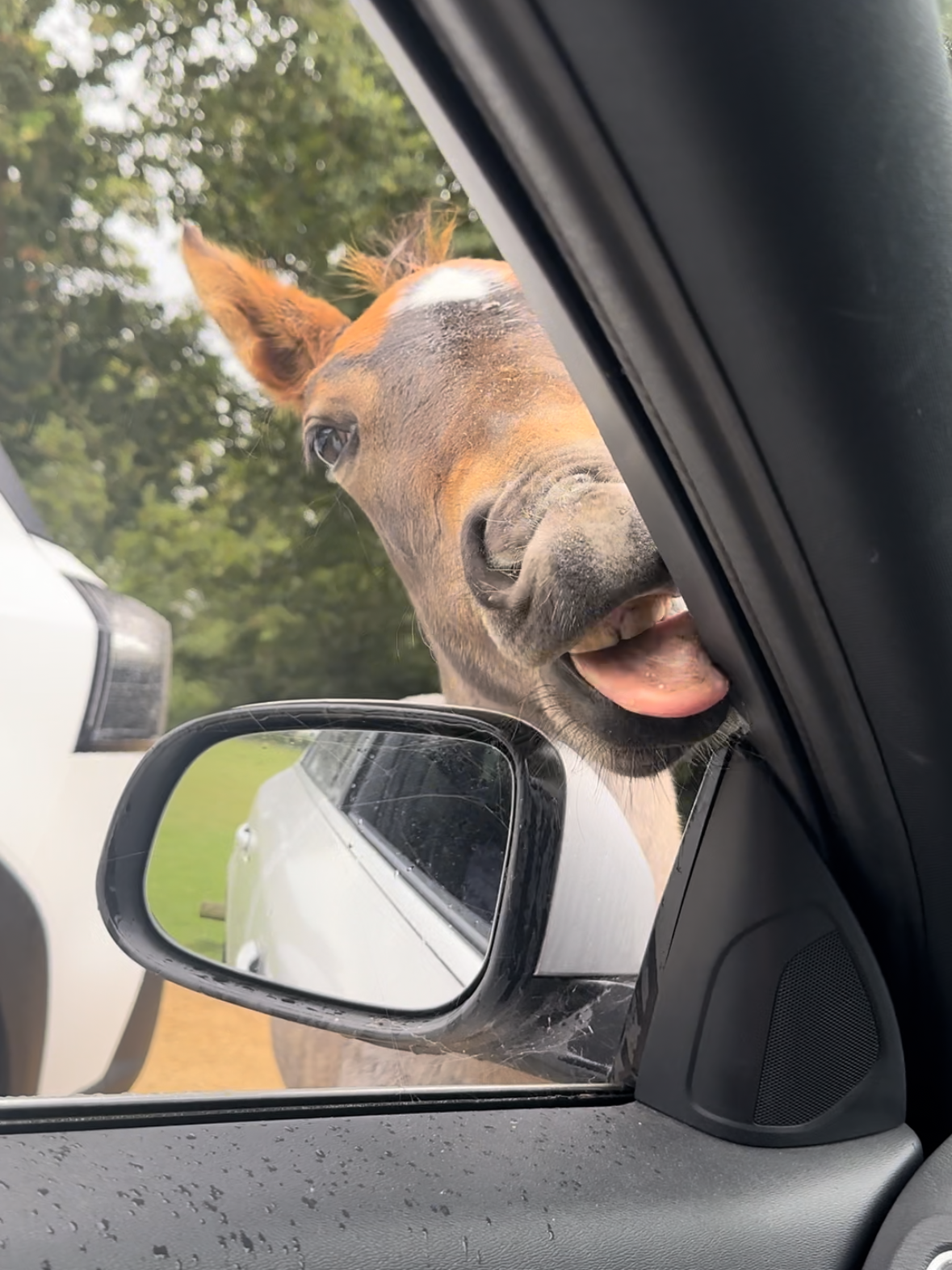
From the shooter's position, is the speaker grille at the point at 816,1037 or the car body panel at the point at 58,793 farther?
the car body panel at the point at 58,793

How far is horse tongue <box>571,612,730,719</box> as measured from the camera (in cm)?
103

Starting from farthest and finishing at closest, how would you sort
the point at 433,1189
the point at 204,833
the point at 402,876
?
the point at 402,876, the point at 204,833, the point at 433,1189

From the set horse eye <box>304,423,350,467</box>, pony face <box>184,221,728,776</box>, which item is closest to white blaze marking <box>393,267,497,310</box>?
pony face <box>184,221,728,776</box>

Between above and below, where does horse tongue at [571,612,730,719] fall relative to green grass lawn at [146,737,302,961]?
below

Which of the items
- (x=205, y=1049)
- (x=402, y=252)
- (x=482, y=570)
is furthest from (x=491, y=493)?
(x=205, y=1049)

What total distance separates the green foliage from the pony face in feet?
0.41

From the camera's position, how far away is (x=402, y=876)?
4.32 feet

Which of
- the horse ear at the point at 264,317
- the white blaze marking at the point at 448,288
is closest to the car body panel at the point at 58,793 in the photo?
the horse ear at the point at 264,317

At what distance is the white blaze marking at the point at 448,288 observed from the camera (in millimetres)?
1473

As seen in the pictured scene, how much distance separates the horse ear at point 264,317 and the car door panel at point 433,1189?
95 centimetres

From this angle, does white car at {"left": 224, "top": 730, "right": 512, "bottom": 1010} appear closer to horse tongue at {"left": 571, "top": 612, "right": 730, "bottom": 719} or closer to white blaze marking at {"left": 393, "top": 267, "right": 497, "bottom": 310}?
horse tongue at {"left": 571, "top": 612, "right": 730, "bottom": 719}

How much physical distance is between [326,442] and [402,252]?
1.20 feet

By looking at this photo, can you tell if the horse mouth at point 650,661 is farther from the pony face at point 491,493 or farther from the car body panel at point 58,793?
the car body panel at point 58,793

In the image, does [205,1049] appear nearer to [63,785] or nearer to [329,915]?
[329,915]
